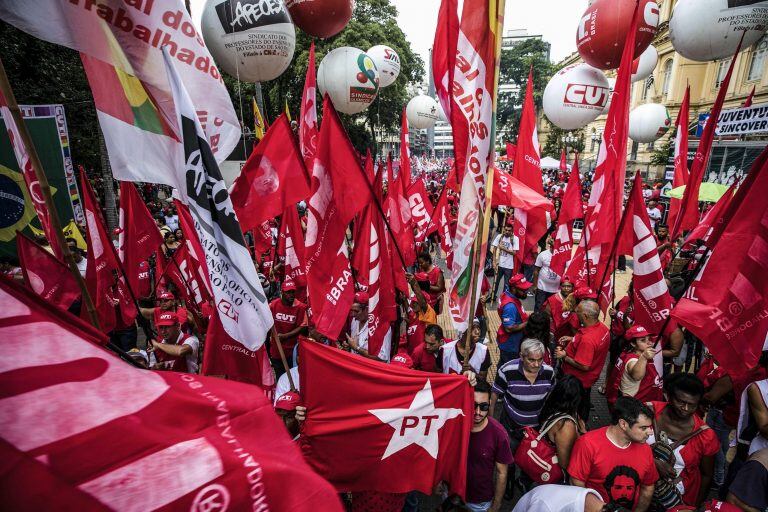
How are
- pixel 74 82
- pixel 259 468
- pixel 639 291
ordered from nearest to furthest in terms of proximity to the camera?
pixel 259 468
pixel 639 291
pixel 74 82

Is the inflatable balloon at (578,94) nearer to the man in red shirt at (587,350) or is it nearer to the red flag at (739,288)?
the man in red shirt at (587,350)

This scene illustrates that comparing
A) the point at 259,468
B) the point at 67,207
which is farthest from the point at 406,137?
the point at 259,468

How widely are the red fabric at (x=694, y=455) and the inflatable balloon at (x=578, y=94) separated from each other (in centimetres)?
615

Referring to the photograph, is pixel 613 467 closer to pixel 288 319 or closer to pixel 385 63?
pixel 288 319

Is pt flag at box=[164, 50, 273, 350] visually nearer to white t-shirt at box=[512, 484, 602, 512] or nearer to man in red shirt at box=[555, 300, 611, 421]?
white t-shirt at box=[512, 484, 602, 512]

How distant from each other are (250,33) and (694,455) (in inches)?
246

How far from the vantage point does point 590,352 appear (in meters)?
4.28

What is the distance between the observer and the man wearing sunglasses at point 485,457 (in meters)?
3.05

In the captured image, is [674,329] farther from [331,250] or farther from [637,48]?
[637,48]

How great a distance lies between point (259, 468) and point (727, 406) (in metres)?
4.19

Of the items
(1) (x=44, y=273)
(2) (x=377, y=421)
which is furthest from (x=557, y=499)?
(1) (x=44, y=273)

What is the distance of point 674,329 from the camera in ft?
14.9

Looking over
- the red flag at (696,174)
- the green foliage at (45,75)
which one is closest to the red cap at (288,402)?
the red flag at (696,174)

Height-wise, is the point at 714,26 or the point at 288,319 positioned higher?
the point at 714,26
